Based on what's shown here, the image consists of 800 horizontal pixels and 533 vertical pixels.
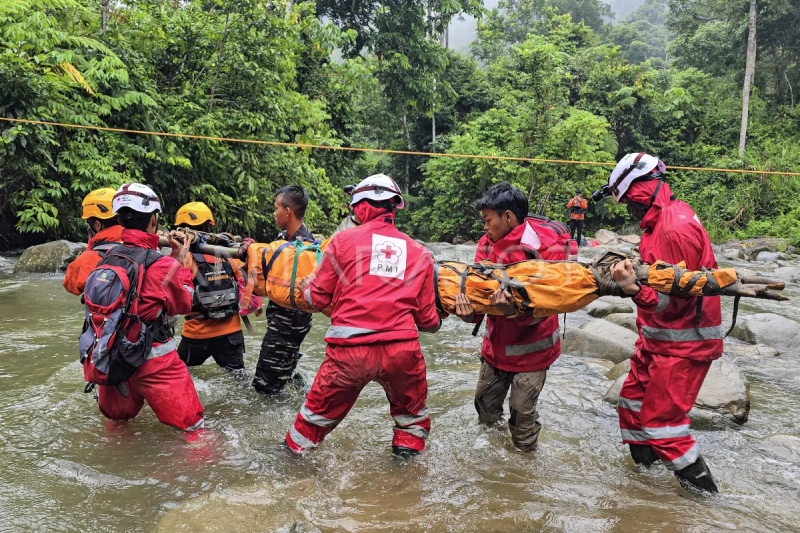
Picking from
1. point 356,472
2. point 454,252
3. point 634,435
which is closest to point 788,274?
point 454,252

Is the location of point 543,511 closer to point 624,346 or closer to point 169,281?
point 169,281

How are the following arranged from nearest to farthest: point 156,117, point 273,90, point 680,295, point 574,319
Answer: point 680,295, point 574,319, point 156,117, point 273,90

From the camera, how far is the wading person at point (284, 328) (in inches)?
179

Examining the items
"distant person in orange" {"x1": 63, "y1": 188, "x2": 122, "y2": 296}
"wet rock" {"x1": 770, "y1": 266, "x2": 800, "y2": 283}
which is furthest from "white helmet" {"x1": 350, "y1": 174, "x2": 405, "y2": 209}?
"wet rock" {"x1": 770, "y1": 266, "x2": 800, "y2": 283}

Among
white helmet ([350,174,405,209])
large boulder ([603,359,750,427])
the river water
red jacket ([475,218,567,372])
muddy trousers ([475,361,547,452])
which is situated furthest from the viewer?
large boulder ([603,359,750,427])

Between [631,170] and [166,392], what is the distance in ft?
10.8

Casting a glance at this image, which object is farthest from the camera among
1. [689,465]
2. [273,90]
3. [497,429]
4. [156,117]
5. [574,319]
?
[273,90]

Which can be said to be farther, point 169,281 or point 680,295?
point 169,281

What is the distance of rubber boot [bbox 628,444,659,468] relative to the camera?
375cm

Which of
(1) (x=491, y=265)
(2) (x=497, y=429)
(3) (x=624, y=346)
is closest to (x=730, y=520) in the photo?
(2) (x=497, y=429)

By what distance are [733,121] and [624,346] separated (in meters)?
26.2

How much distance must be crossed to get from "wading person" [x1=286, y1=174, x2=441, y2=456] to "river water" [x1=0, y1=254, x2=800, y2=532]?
492 millimetres

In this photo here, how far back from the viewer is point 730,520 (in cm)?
321

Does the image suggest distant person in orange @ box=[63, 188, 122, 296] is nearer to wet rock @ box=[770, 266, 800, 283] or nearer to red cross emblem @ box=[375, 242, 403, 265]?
red cross emblem @ box=[375, 242, 403, 265]
